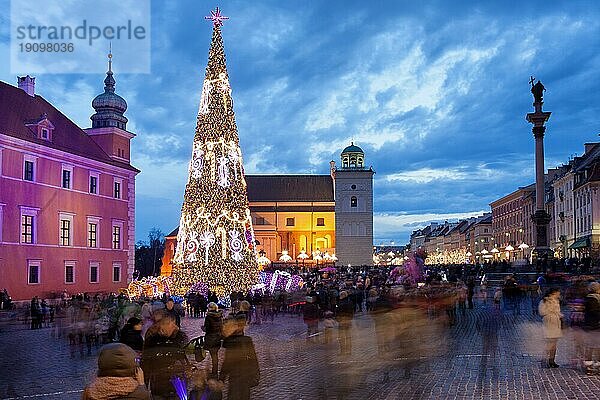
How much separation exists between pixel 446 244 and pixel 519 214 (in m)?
75.8

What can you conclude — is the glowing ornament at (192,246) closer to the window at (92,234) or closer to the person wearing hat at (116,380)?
the window at (92,234)

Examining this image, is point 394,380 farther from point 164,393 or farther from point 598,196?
point 598,196

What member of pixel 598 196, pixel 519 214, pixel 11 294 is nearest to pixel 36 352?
pixel 11 294

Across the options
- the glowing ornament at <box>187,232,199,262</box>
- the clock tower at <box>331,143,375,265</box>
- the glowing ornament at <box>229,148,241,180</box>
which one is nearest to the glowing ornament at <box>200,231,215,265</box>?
the glowing ornament at <box>187,232,199,262</box>

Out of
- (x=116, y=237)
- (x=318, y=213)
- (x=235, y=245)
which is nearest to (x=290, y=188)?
(x=318, y=213)

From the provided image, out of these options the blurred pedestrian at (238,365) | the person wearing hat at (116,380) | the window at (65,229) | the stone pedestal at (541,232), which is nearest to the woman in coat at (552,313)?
the blurred pedestrian at (238,365)

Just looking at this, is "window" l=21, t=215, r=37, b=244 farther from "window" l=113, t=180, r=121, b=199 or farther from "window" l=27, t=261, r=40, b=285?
"window" l=113, t=180, r=121, b=199

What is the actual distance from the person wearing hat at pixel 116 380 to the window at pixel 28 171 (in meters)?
37.1

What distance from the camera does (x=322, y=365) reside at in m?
15.3

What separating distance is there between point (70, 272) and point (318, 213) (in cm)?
7100

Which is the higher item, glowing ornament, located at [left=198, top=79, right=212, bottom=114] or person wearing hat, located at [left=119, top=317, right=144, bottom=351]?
glowing ornament, located at [left=198, top=79, right=212, bottom=114]

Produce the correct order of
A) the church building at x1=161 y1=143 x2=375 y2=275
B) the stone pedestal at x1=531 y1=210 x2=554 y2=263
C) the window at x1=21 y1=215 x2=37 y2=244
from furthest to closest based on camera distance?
1. the church building at x1=161 y1=143 x2=375 y2=275
2. the stone pedestal at x1=531 y1=210 x2=554 y2=263
3. the window at x1=21 y1=215 x2=37 y2=244

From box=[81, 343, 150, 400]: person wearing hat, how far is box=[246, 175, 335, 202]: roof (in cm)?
10900

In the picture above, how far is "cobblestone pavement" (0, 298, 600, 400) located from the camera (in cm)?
1191
